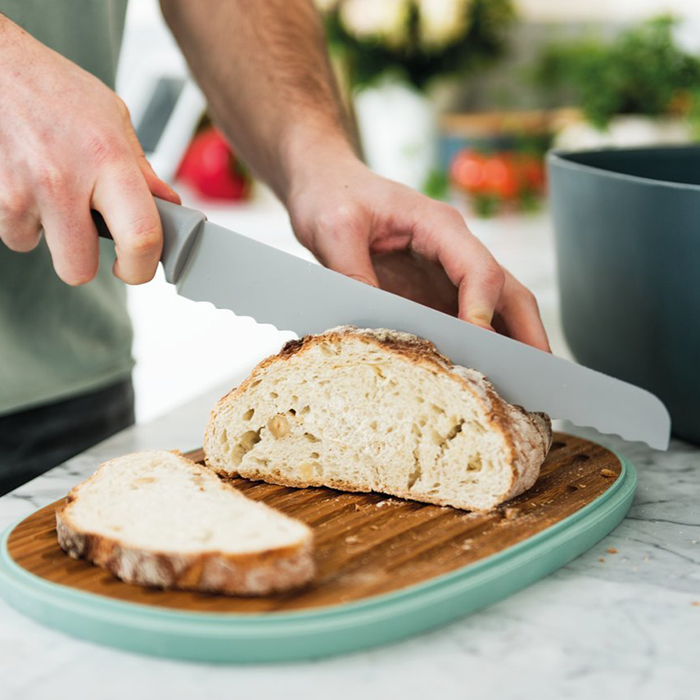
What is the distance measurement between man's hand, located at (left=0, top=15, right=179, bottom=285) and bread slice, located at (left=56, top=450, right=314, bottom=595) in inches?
13.0

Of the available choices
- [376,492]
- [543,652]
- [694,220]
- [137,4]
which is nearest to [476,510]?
[376,492]

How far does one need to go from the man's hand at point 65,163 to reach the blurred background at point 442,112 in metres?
2.13

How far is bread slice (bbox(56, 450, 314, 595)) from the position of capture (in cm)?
106

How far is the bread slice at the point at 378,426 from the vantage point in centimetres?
136

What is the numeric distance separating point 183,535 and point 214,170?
372 cm

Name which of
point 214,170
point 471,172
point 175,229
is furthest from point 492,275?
point 214,170

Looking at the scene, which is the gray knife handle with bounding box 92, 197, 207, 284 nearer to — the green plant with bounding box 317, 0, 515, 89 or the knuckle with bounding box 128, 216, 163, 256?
the knuckle with bounding box 128, 216, 163, 256

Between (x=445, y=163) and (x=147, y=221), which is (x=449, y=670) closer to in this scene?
(x=147, y=221)

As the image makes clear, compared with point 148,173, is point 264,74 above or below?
above

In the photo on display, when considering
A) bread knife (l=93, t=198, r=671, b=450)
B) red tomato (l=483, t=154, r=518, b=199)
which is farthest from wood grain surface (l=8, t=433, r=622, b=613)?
red tomato (l=483, t=154, r=518, b=199)

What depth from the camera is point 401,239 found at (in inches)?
66.8

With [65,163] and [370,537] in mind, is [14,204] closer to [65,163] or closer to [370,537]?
[65,163]

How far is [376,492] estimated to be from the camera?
1449 mm

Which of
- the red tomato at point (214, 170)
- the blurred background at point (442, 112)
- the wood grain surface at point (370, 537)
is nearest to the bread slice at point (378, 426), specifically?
the wood grain surface at point (370, 537)
